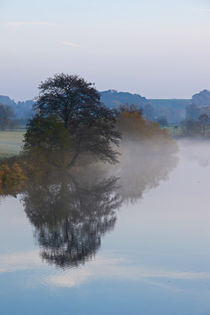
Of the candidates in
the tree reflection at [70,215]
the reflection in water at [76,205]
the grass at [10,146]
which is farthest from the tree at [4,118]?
the tree reflection at [70,215]

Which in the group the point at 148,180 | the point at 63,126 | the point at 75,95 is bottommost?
the point at 148,180

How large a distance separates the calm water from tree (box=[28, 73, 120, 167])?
18.7m

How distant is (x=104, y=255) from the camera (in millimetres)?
16188

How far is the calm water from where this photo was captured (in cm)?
1209

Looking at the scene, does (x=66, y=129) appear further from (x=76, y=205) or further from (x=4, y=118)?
(x=4, y=118)

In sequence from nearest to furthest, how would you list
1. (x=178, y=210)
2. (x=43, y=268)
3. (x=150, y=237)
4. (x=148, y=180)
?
(x=43, y=268) < (x=150, y=237) < (x=178, y=210) < (x=148, y=180)

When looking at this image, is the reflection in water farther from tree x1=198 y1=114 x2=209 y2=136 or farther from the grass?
tree x1=198 y1=114 x2=209 y2=136

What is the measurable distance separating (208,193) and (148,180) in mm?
9892

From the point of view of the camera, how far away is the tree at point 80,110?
155ft

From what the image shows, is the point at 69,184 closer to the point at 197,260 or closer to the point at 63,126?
the point at 63,126

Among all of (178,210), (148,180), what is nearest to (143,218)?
(178,210)

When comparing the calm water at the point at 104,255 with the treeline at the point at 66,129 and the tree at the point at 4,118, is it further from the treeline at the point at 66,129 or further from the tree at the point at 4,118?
the tree at the point at 4,118

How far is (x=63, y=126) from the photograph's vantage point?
46.0m

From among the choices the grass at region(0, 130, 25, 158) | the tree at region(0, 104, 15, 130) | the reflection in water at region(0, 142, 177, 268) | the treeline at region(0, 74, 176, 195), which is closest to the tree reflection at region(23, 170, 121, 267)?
the reflection in water at region(0, 142, 177, 268)
